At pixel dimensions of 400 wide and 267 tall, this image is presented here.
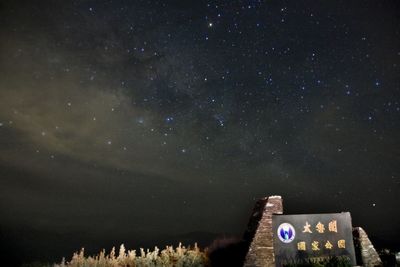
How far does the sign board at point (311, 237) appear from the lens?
1557cm

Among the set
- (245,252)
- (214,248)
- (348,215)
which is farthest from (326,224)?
(214,248)

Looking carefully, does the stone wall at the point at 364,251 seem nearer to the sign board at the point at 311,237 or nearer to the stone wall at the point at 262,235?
the sign board at the point at 311,237

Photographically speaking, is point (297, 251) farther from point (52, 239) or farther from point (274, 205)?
point (52, 239)

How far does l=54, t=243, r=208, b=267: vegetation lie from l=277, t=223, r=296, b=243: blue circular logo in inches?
160

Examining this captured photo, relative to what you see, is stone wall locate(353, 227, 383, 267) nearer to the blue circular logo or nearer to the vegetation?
the blue circular logo

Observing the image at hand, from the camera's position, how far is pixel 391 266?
658 inches

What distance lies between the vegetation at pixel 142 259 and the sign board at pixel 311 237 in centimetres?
402

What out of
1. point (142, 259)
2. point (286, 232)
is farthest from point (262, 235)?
point (142, 259)

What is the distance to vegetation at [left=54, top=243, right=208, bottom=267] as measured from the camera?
1555 centimetres

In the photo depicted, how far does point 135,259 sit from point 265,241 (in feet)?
19.5

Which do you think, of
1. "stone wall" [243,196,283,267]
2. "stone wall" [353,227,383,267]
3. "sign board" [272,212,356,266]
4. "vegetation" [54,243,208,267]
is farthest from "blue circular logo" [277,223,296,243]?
"vegetation" [54,243,208,267]

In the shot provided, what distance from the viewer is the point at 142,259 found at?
16.4 m

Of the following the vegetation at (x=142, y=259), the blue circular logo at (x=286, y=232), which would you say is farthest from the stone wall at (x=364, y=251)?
the vegetation at (x=142, y=259)

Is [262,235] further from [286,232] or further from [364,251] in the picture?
[364,251]
